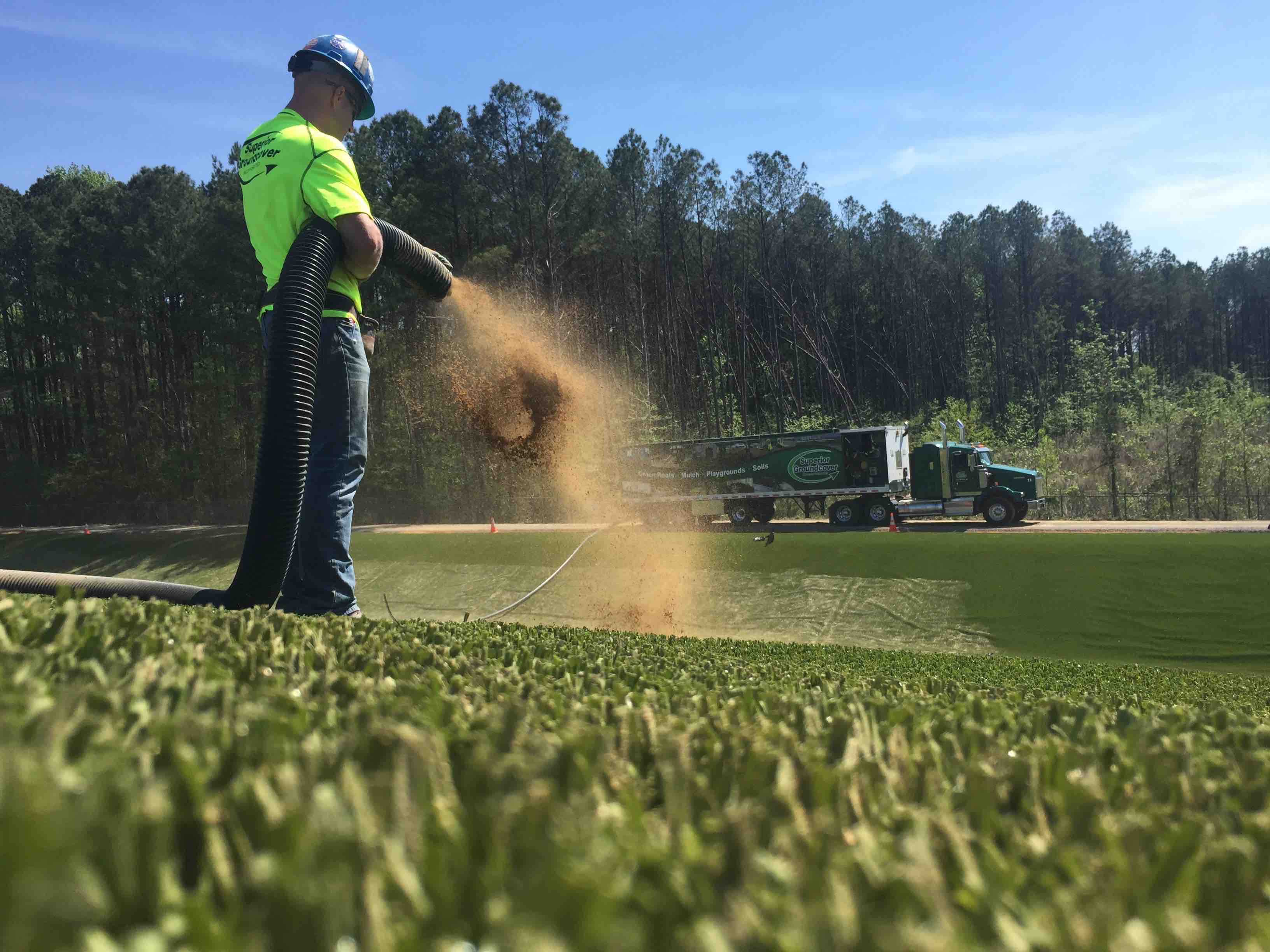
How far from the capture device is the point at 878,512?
1220 inches

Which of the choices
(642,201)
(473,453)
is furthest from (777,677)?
(642,201)

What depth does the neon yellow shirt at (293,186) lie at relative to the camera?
4438 mm

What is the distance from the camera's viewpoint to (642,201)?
56.7m

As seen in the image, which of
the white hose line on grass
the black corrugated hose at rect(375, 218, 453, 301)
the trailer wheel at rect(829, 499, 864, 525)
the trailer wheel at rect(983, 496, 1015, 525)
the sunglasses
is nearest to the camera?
the sunglasses

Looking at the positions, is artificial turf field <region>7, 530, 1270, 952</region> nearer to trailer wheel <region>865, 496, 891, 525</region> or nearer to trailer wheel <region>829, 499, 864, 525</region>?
trailer wheel <region>865, 496, 891, 525</region>

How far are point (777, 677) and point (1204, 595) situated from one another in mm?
13104

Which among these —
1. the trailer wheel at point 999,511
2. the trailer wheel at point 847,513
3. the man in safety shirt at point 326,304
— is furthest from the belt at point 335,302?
the trailer wheel at point 847,513

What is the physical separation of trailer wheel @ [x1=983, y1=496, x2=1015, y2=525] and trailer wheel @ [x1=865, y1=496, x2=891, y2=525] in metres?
3.10

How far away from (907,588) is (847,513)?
50.5ft

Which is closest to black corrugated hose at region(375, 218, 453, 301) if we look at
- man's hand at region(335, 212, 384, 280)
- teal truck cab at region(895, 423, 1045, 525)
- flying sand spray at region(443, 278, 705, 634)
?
man's hand at region(335, 212, 384, 280)

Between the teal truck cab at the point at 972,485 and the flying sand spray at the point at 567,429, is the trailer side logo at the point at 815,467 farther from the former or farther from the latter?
the flying sand spray at the point at 567,429

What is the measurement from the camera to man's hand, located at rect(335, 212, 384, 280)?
14.4ft

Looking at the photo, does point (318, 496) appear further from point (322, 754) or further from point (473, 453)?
point (473, 453)

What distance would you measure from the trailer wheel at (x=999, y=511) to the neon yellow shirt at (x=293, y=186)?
90.3ft
